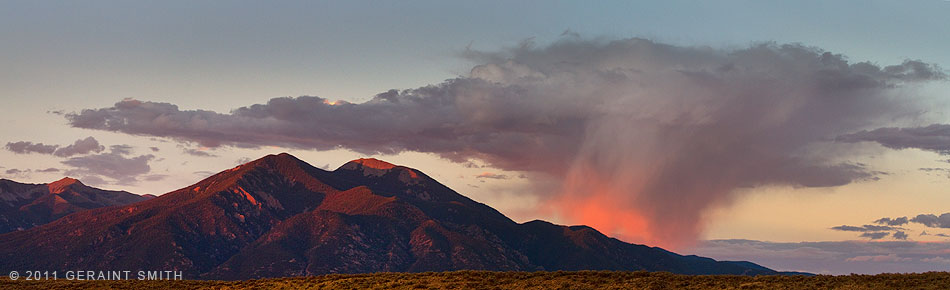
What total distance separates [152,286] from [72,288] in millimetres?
11552

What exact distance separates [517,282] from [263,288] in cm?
3858

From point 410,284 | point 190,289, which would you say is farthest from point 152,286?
point 410,284

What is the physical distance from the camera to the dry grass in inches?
3548

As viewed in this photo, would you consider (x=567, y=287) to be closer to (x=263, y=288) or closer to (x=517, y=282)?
(x=517, y=282)

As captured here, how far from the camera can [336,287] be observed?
11388 cm

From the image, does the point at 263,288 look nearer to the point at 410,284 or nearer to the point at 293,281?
the point at 293,281

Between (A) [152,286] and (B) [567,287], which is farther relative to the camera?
(A) [152,286]

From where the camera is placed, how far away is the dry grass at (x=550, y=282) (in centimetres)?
9012

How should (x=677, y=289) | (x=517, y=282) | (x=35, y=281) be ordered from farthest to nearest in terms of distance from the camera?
(x=35, y=281) → (x=517, y=282) → (x=677, y=289)

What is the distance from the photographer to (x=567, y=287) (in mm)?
101000

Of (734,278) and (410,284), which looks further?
(410,284)

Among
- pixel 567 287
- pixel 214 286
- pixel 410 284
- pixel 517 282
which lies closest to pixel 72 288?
pixel 214 286

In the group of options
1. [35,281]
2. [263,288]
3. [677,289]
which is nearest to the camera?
[677,289]

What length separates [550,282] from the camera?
346ft
